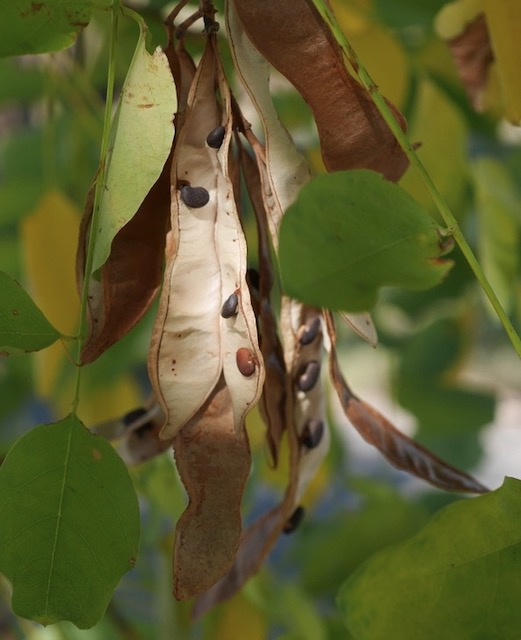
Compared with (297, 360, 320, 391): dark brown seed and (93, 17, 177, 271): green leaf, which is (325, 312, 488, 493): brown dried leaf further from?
(93, 17, 177, 271): green leaf

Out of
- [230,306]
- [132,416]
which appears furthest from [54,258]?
[230,306]

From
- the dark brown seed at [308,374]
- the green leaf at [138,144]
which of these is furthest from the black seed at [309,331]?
the green leaf at [138,144]

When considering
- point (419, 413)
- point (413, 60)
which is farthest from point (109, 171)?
point (419, 413)

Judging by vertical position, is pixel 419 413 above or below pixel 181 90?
below

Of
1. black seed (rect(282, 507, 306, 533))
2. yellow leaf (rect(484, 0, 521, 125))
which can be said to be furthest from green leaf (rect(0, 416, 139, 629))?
yellow leaf (rect(484, 0, 521, 125))

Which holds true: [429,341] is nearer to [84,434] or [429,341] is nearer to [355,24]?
[355,24]
